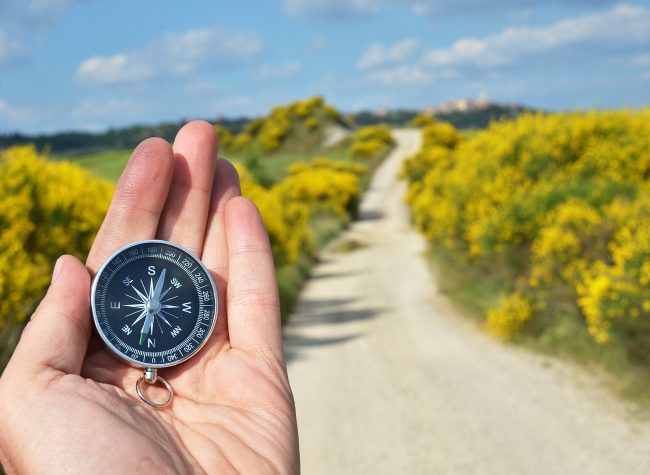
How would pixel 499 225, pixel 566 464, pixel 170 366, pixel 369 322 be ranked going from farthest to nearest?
pixel 369 322
pixel 499 225
pixel 566 464
pixel 170 366

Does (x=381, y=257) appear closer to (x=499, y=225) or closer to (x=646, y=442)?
(x=499, y=225)

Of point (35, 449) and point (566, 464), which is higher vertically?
point (35, 449)

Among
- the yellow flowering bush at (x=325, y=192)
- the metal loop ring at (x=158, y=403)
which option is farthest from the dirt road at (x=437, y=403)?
the yellow flowering bush at (x=325, y=192)

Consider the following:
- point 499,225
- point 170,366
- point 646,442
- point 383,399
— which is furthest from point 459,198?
point 170,366

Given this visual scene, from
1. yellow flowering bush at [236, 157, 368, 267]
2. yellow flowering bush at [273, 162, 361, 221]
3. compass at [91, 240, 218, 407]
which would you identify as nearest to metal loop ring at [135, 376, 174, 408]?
compass at [91, 240, 218, 407]

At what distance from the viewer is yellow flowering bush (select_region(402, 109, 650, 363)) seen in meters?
8.67

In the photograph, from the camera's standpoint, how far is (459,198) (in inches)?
615

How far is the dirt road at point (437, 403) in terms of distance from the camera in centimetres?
716

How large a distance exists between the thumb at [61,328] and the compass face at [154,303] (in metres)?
0.06

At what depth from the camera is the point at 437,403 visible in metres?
8.83

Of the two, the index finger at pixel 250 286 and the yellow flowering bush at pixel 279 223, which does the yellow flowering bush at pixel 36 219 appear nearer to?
the yellow flowering bush at pixel 279 223

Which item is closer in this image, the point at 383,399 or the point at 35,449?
the point at 35,449

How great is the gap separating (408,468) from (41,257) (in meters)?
4.73

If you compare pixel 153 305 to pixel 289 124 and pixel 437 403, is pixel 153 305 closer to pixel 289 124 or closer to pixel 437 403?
pixel 437 403
